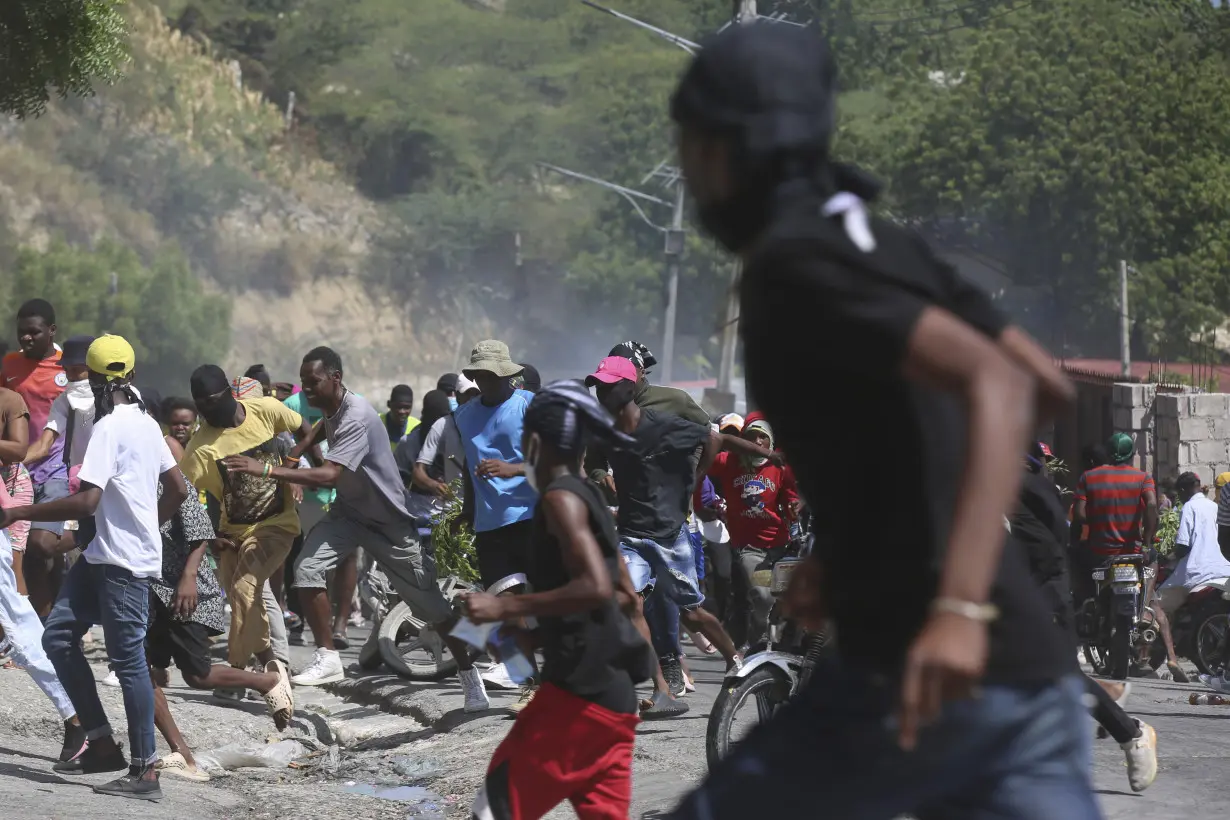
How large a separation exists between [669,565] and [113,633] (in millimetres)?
2975

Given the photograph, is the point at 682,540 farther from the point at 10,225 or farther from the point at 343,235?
the point at 343,235

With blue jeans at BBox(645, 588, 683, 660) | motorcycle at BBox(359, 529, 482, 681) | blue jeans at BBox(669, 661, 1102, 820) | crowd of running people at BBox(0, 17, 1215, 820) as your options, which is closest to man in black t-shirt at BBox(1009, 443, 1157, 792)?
crowd of running people at BBox(0, 17, 1215, 820)

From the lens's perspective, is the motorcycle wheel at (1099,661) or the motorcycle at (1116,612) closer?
the motorcycle at (1116,612)

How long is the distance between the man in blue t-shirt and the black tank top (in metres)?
4.15

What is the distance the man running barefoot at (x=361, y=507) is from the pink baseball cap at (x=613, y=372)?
5.54ft

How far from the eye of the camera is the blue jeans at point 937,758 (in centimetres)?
229

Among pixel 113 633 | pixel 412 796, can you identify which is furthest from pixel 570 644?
pixel 412 796

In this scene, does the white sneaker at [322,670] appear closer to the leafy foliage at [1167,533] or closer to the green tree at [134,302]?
the leafy foliage at [1167,533]

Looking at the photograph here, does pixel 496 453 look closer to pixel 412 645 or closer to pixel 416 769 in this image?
pixel 416 769

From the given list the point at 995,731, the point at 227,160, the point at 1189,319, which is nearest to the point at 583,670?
the point at 995,731

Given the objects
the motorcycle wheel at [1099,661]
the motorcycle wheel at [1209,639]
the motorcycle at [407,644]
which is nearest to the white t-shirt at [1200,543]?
the motorcycle wheel at [1209,639]

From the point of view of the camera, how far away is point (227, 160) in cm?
7869

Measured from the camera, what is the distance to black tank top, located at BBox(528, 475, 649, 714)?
447cm

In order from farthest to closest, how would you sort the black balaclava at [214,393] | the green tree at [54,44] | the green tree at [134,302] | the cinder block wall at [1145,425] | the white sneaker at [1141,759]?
1. the green tree at [134,302]
2. the cinder block wall at [1145,425]
3. the green tree at [54,44]
4. the black balaclava at [214,393]
5. the white sneaker at [1141,759]
